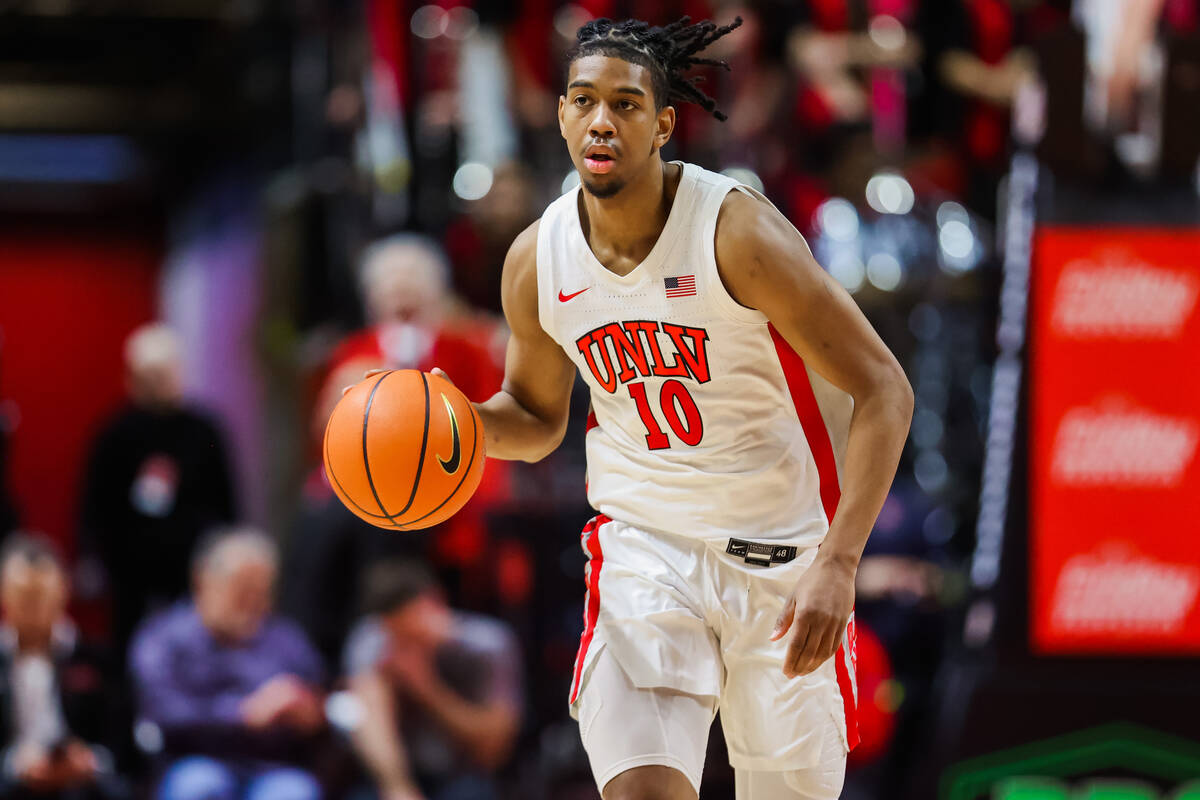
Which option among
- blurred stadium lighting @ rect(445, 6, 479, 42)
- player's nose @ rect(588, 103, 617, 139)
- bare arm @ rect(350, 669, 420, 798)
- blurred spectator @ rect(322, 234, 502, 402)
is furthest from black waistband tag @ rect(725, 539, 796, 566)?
blurred stadium lighting @ rect(445, 6, 479, 42)

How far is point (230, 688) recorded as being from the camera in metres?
5.92

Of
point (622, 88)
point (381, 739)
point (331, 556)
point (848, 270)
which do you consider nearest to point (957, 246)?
point (848, 270)

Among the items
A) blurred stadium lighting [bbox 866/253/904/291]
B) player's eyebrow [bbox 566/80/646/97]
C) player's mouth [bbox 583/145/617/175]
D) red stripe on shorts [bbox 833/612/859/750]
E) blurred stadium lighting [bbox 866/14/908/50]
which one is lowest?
red stripe on shorts [bbox 833/612/859/750]

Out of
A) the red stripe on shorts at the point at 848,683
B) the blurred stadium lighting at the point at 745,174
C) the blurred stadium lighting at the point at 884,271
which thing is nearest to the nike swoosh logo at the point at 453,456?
the red stripe on shorts at the point at 848,683

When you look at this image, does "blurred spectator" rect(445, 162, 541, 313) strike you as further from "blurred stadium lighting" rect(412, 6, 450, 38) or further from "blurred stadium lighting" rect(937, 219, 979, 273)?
"blurred stadium lighting" rect(937, 219, 979, 273)

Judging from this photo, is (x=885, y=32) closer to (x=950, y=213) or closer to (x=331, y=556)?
(x=950, y=213)

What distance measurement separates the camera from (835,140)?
7262 mm

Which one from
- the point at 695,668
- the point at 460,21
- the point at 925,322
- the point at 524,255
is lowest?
the point at 695,668

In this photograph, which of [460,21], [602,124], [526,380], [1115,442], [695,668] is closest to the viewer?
[602,124]

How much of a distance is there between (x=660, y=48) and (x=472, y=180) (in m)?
4.32

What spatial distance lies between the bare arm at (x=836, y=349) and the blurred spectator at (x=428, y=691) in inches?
127

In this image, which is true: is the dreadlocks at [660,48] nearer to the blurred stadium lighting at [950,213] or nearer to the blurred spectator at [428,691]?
the blurred spectator at [428,691]

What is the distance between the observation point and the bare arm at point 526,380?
3.32m

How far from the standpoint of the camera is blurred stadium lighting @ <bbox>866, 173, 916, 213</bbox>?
7.06m
